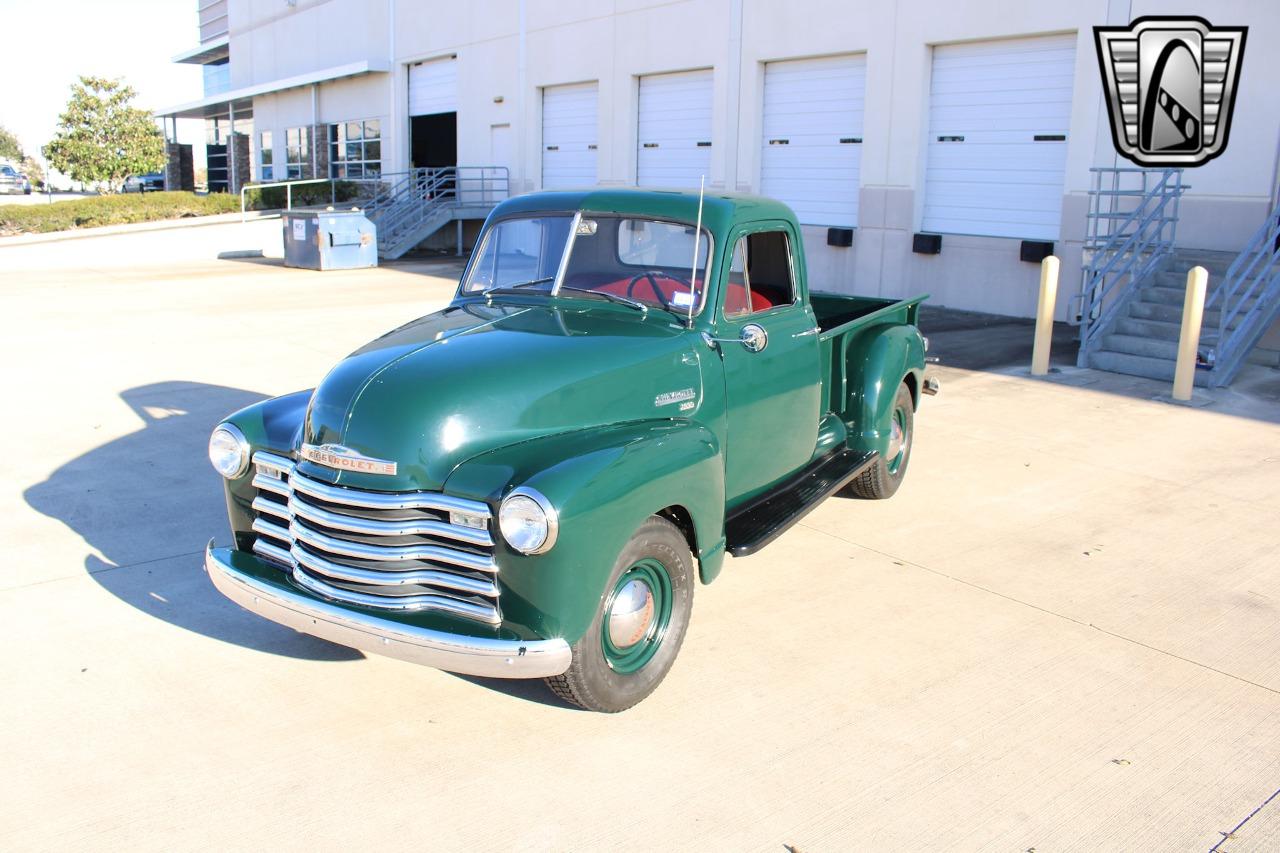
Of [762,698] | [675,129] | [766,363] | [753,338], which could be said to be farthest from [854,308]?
[675,129]

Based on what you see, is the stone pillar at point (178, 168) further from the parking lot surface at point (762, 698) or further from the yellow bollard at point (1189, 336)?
the yellow bollard at point (1189, 336)

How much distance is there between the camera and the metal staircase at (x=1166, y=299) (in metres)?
10.7

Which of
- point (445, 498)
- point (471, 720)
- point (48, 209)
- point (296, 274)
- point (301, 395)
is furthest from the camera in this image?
point (48, 209)

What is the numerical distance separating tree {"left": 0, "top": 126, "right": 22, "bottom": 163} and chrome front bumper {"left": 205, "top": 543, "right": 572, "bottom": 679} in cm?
8652

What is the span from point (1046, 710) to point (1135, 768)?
0.44 m

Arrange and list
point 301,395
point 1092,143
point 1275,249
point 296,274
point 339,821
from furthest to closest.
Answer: point 296,274 → point 1092,143 → point 1275,249 → point 301,395 → point 339,821

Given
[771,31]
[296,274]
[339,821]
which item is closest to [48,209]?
[296,274]

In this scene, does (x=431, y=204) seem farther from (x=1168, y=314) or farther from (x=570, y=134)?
(x=1168, y=314)

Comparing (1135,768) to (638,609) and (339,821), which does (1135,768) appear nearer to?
(638,609)

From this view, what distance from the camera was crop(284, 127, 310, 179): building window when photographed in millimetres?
A: 35312

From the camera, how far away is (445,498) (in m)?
3.70

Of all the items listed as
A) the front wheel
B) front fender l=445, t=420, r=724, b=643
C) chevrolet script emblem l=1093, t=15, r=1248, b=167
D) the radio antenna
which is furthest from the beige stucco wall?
front fender l=445, t=420, r=724, b=643

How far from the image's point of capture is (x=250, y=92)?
3688 cm

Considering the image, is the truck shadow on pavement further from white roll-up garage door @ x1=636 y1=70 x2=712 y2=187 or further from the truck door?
white roll-up garage door @ x1=636 y1=70 x2=712 y2=187
